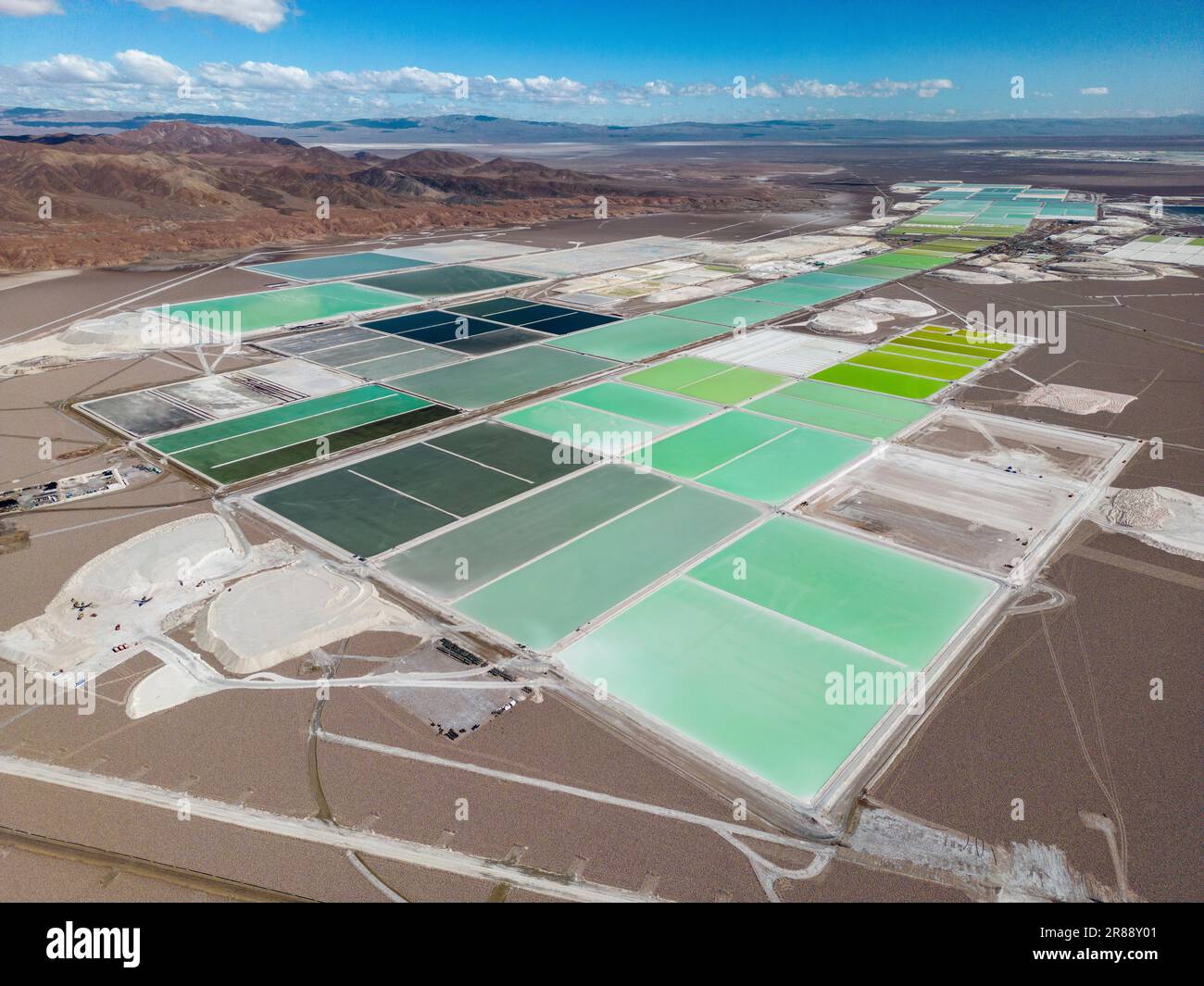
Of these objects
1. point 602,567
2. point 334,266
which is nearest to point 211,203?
point 334,266

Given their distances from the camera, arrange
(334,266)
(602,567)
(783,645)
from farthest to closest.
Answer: (334,266) < (602,567) < (783,645)

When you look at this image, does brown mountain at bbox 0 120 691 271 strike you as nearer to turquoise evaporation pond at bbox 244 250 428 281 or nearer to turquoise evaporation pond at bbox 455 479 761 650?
turquoise evaporation pond at bbox 244 250 428 281

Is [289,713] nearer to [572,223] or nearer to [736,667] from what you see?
[736,667]

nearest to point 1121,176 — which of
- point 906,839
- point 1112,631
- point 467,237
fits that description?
Answer: point 467,237

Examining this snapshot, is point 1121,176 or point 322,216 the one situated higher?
point 1121,176

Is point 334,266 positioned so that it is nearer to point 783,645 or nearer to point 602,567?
point 602,567

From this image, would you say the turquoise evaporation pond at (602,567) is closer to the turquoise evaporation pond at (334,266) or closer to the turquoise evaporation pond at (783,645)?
the turquoise evaporation pond at (783,645)
